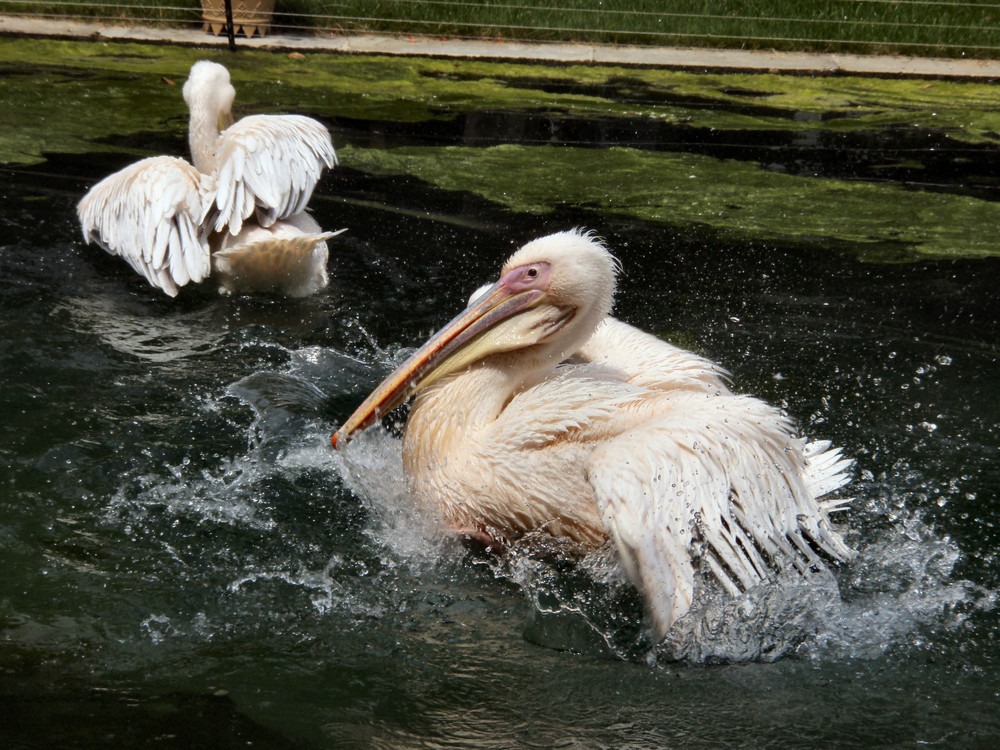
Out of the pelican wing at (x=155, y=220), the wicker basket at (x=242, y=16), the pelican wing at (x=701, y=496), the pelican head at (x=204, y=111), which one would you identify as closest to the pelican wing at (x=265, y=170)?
the pelican wing at (x=155, y=220)

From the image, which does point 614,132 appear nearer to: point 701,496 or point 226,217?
Result: point 226,217

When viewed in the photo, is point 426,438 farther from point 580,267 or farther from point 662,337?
point 662,337

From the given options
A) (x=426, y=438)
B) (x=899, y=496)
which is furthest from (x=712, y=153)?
(x=426, y=438)

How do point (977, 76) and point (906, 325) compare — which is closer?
point (906, 325)

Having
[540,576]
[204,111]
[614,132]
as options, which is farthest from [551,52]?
[540,576]

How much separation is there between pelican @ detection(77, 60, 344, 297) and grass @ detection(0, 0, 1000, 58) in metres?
4.57

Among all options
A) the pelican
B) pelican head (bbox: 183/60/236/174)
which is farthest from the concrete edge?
the pelican

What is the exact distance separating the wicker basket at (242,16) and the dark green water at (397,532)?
359 centimetres

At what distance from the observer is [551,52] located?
7996mm

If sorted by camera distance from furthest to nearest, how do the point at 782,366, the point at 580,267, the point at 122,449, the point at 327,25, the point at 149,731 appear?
the point at 327,25 < the point at 782,366 < the point at 122,449 < the point at 580,267 < the point at 149,731

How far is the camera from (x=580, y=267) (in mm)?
2471

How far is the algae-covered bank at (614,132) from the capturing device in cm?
513

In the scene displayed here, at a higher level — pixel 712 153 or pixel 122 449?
pixel 712 153

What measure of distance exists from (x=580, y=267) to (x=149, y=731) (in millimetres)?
1387
